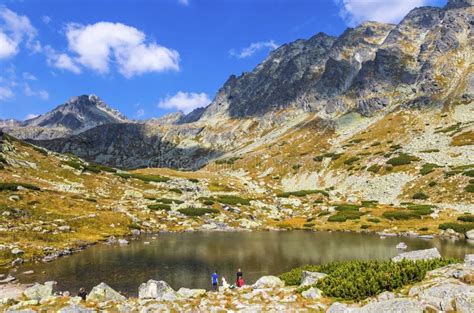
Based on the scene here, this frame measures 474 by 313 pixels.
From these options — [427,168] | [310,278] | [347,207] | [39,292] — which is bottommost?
[39,292]

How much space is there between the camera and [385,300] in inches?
667

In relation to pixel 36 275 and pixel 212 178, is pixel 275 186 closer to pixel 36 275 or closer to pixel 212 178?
pixel 212 178

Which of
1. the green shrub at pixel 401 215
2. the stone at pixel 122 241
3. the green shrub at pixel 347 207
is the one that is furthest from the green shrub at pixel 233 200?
the stone at pixel 122 241

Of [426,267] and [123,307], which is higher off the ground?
[426,267]

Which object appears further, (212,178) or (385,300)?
(212,178)

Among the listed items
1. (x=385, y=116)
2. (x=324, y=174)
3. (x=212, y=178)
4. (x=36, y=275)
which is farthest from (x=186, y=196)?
(x=385, y=116)

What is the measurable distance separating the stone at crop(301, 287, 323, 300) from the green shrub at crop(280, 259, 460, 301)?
28 cm

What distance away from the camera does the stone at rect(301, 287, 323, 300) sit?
66.8ft

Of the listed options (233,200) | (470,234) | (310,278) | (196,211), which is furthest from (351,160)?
(310,278)

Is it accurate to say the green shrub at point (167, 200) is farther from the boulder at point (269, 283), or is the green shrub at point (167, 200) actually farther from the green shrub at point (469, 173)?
the boulder at point (269, 283)

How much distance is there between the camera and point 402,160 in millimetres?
112500

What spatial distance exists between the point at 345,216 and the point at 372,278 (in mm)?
64540

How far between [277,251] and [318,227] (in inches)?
1057

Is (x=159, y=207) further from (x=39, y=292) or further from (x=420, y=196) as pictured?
(x=39, y=292)
